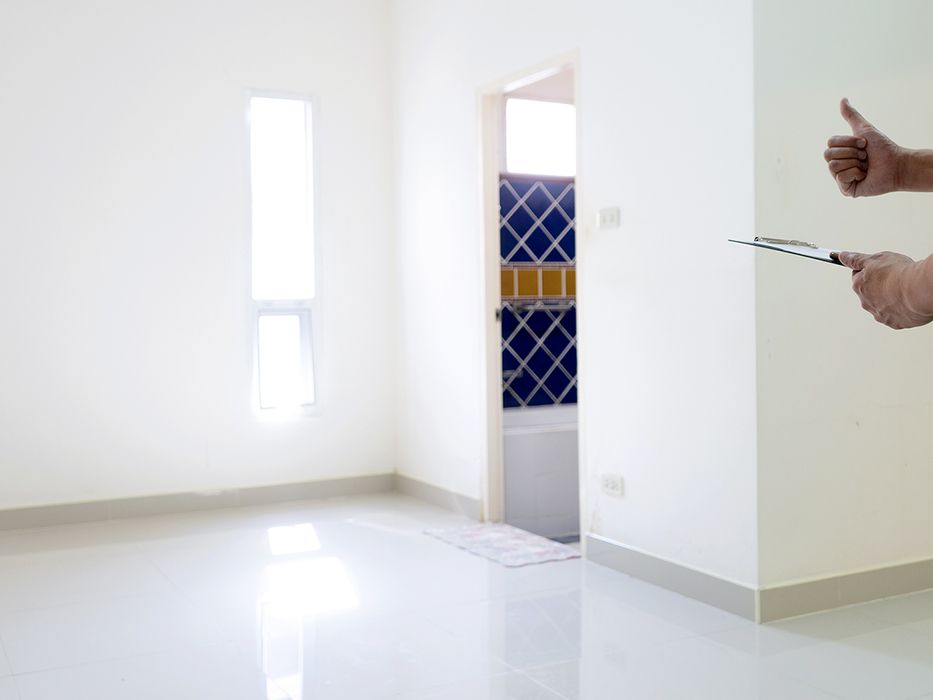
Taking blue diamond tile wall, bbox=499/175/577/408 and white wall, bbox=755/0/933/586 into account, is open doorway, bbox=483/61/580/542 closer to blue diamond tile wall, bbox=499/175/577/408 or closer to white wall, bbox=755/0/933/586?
blue diamond tile wall, bbox=499/175/577/408

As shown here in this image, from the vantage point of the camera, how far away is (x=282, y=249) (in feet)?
18.7

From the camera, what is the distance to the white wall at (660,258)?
11.1 ft

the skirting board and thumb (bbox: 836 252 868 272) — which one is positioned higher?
thumb (bbox: 836 252 868 272)

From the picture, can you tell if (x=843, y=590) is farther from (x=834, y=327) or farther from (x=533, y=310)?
(x=533, y=310)

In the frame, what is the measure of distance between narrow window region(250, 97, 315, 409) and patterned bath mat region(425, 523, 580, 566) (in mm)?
1447

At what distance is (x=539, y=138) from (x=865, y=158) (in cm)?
444

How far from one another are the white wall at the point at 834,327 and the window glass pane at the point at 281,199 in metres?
3.12

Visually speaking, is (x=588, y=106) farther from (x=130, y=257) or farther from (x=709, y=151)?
(x=130, y=257)

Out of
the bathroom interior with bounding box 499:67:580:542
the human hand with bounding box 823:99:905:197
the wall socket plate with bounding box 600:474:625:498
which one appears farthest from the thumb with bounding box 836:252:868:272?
the bathroom interior with bounding box 499:67:580:542

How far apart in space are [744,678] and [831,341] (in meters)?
1.27

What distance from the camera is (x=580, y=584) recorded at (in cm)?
381

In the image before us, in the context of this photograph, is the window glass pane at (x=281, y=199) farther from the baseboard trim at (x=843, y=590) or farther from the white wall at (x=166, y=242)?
the baseboard trim at (x=843, y=590)

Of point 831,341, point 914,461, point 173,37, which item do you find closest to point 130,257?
point 173,37

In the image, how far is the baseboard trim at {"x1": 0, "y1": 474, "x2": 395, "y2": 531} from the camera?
5.02 m
